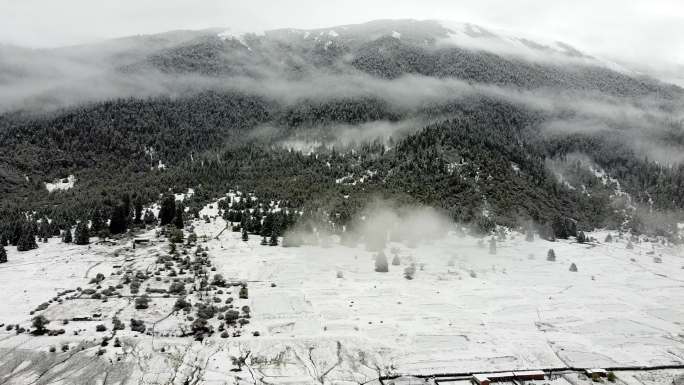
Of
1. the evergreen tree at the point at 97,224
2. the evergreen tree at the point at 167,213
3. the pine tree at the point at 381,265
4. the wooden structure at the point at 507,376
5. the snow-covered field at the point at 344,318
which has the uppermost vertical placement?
the evergreen tree at the point at 167,213

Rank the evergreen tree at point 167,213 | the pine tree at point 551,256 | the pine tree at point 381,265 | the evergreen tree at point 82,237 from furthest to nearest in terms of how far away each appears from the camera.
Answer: the evergreen tree at point 167,213 → the pine tree at point 551,256 → the evergreen tree at point 82,237 → the pine tree at point 381,265

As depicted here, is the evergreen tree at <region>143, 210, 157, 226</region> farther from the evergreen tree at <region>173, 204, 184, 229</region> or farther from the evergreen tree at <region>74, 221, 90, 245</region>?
the evergreen tree at <region>74, 221, 90, 245</region>

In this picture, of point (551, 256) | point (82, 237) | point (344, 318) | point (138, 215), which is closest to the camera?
point (344, 318)

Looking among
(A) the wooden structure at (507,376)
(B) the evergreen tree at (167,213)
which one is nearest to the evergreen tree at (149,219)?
(B) the evergreen tree at (167,213)

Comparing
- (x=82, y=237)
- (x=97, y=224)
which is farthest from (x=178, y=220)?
(x=82, y=237)

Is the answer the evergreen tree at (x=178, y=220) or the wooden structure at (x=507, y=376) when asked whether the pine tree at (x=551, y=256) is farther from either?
the evergreen tree at (x=178, y=220)

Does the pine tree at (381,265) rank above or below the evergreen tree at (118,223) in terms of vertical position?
below

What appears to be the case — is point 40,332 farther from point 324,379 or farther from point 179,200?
point 179,200

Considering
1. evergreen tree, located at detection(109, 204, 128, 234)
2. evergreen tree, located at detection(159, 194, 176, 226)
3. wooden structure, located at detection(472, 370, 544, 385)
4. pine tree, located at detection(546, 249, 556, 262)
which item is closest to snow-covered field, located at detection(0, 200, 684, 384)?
wooden structure, located at detection(472, 370, 544, 385)

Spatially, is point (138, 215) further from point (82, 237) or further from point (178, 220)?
point (82, 237)
